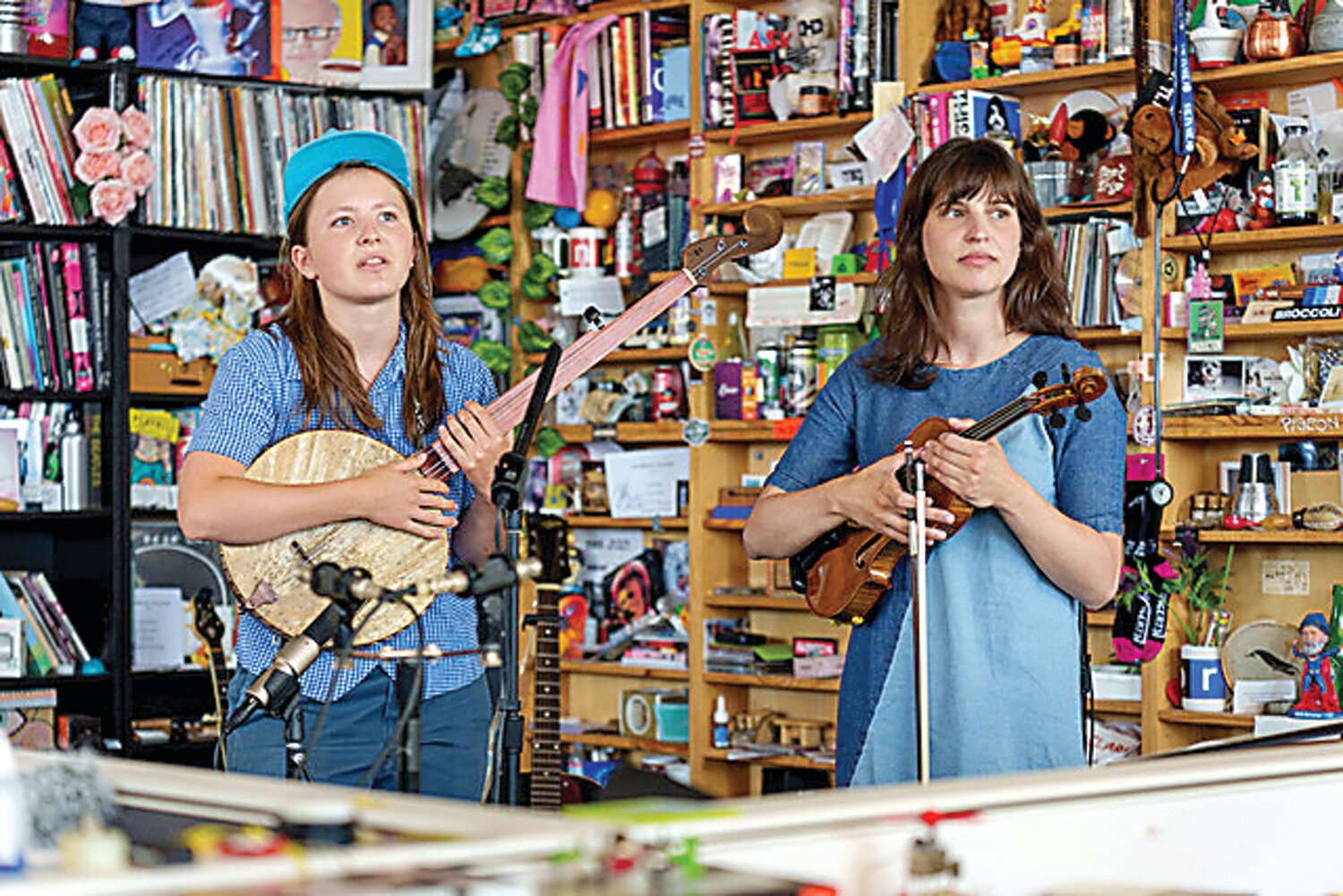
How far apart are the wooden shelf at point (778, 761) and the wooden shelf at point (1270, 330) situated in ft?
4.33

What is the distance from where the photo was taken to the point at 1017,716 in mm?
2389

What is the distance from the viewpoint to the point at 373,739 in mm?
2354

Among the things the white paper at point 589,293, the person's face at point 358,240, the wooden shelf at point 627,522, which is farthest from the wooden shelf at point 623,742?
the person's face at point 358,240

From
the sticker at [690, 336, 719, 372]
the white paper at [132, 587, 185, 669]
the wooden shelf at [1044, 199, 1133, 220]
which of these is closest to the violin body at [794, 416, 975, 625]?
the wooden shelf at [1044, 199, 1133, 220]

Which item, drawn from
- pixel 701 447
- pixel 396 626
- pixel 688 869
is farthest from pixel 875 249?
pixel 688 869

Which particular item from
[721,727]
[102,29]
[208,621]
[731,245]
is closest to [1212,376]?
[721,727]

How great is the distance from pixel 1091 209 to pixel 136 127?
7.61 feet

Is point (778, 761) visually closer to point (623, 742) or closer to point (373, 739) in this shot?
point (623, 742)

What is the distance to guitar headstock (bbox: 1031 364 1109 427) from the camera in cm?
235

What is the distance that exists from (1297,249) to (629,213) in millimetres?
1858

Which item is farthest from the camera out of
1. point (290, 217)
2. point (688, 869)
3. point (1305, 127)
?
point (1305, 127)

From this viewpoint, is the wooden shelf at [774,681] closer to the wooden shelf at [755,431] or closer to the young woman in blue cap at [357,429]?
the wooden shelf at [755,431]

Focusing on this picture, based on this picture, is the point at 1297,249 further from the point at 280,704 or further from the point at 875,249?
the point at 280,704

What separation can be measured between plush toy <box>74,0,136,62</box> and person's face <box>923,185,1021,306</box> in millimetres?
2957
